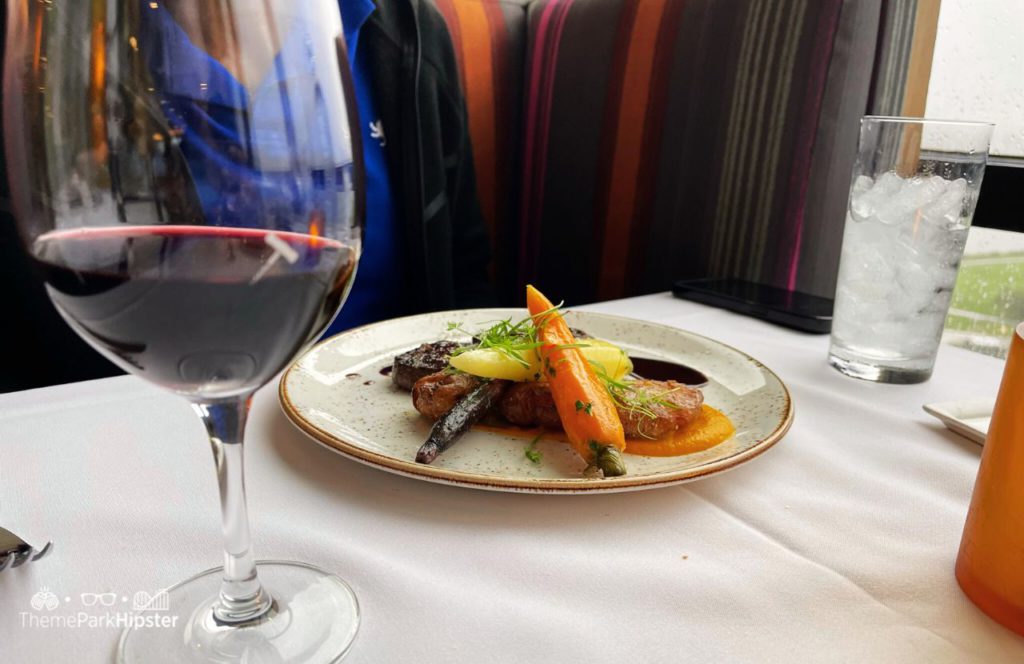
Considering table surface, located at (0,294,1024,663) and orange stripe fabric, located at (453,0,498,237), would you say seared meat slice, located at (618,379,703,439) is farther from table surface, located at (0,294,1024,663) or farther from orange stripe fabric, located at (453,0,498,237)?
orange stripe fabric, located at (453,0,498,237)

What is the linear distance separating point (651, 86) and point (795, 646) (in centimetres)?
159

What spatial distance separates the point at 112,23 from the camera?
30cm

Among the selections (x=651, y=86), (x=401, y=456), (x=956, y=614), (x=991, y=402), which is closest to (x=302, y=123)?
(x=401, y=456)

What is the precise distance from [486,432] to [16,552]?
1.29ft

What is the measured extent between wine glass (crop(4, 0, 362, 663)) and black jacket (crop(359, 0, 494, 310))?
4.56 feet

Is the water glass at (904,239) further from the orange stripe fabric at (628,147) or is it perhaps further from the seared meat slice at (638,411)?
the orange stripe fabric at (628,147)

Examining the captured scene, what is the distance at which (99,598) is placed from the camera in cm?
45

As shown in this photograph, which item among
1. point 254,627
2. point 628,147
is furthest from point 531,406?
point 628,147

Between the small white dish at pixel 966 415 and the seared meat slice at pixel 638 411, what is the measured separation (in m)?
0.26

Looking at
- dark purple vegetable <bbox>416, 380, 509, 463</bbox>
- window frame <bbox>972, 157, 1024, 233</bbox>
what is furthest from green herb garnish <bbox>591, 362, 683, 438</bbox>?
window frame <bbox>972, 157, 1024, 233</bbox>

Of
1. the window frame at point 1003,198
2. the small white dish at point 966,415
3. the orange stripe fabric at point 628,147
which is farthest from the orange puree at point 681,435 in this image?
the orange stripe fabric at point 628,147

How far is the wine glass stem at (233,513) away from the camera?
14.9 inches

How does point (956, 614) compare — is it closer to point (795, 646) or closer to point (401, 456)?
point (795, 646)

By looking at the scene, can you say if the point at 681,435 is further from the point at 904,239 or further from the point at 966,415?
the point at 904,239
